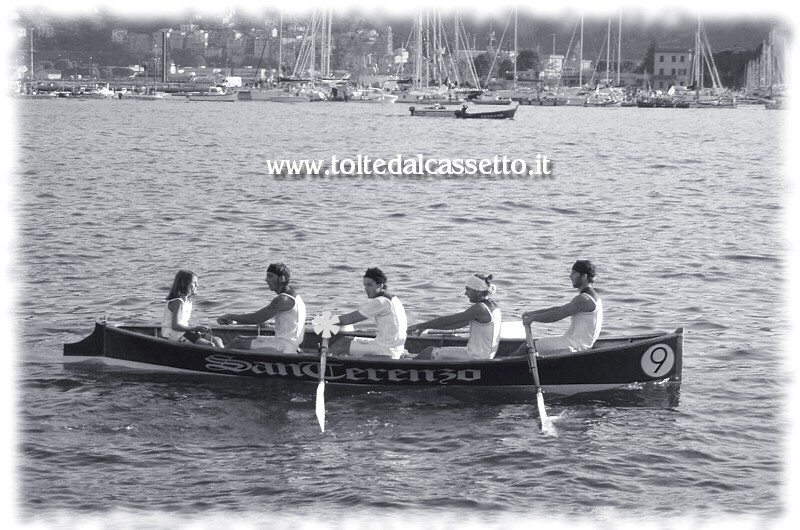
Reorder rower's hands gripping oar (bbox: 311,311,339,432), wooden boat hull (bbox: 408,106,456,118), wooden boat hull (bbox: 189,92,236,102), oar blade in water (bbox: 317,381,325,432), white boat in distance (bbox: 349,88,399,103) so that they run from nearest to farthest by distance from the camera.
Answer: oar blade in water (bbox: 317,381,325,432) → rower's hands gripping oar (bbox: 311,311,339,432) → wooden boat hull (bbox: 408,106,456,118) → white boat in distance (bbox: 349,88,399,103) → wooden boat hull (bbox: 189,92,236,102)

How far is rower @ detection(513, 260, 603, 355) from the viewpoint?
16469 millimetres

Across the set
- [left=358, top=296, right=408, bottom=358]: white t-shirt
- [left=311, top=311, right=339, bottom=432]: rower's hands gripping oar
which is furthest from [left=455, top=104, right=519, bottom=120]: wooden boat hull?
[left=311, top=311, right=339, bottom=432]: rower's hands gripping oar

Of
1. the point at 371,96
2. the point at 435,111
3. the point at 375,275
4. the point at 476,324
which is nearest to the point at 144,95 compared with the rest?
the point at 371,96

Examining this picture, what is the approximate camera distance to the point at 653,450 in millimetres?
14609

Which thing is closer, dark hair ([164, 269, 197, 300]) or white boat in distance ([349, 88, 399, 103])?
dark hair ([164, 269, 197, 300])

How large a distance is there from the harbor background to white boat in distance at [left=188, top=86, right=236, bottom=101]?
344 ft

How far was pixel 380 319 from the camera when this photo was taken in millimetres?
16531

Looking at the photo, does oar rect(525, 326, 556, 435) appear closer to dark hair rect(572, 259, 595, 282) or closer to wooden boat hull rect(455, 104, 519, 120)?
dark hair rect(572, 259, 595, 282)

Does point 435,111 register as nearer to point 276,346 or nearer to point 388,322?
point 276,346

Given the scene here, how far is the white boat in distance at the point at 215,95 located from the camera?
162 m

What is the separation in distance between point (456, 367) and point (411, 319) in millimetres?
5892

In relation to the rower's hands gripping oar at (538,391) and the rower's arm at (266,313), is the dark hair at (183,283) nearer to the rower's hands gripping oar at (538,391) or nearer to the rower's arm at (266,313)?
the rower's arm at (266,313)

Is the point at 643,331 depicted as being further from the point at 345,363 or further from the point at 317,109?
the point at 317,109

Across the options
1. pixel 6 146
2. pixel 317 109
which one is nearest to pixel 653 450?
pixel 6 146
